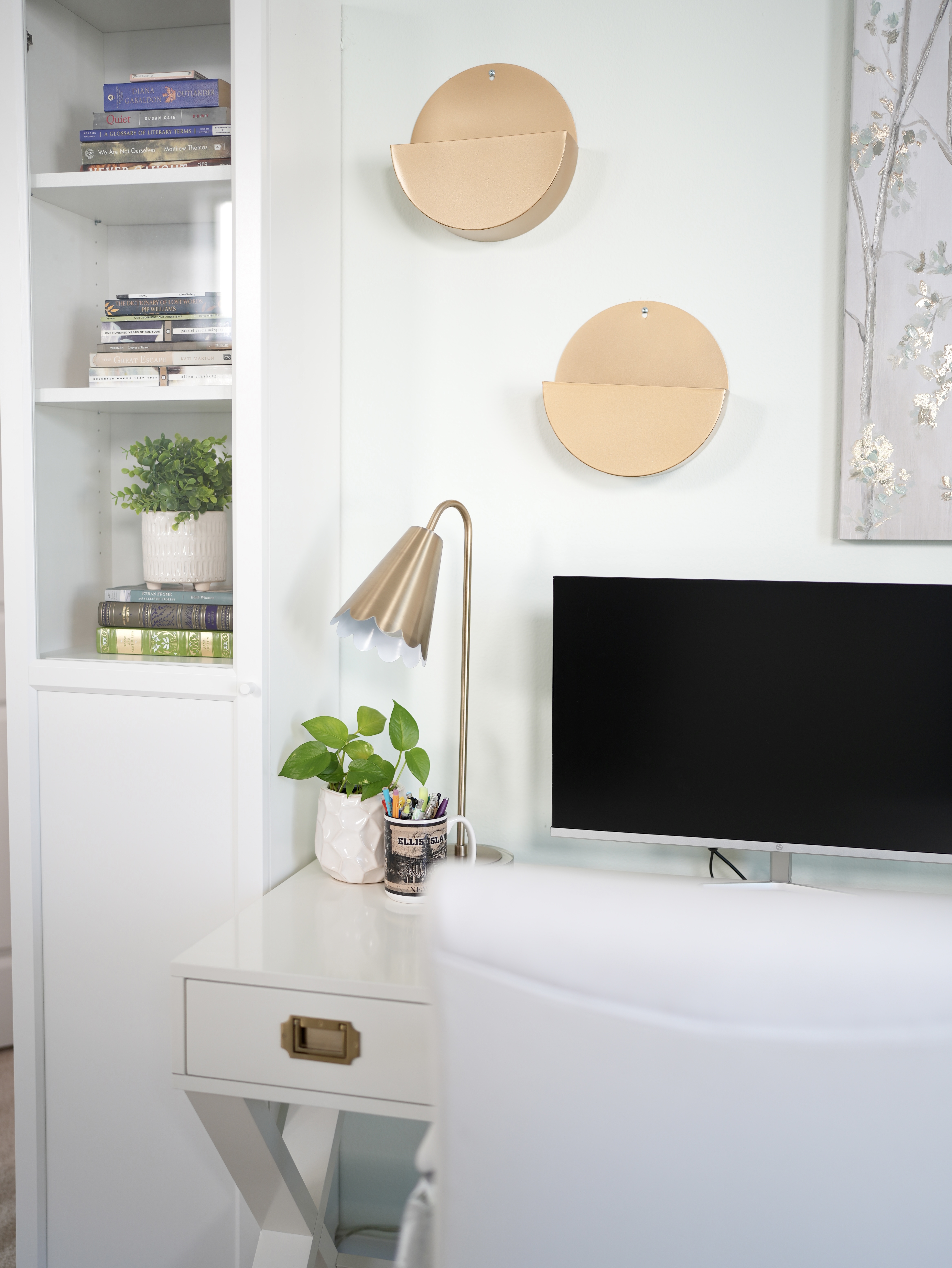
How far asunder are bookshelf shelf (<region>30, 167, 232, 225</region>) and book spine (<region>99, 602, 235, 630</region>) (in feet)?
1.96

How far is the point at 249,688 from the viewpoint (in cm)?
149

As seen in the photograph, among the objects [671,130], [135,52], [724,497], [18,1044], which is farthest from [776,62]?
[18,1044]

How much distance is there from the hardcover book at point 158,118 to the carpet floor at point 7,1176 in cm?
178

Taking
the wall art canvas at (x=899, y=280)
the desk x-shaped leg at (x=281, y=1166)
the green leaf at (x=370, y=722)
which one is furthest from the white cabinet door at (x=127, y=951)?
the wall art canvas at (x=899, y=280)

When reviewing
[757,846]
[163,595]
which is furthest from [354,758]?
[757,846]

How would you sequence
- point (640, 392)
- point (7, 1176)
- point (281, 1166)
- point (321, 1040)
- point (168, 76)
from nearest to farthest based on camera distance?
point (321, 1040), point (281, 1166), point (168, 76), point (640, 392), point (7, 1176)

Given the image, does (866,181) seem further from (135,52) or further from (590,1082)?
(590,1082)

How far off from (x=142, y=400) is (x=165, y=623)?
350 millimetres

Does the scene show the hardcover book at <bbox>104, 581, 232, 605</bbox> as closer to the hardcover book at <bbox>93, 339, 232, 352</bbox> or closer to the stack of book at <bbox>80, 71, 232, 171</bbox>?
the hardcover book at <bbox>93, 339, 232, 352</bbox>

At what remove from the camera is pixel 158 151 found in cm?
152

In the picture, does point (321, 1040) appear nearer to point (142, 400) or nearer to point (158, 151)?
point (142, 400)

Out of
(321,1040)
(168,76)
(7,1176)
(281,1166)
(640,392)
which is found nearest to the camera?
(321,1040)

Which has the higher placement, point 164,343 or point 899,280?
point 899,280

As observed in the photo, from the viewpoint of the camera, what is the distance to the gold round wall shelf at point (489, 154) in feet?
5.24
